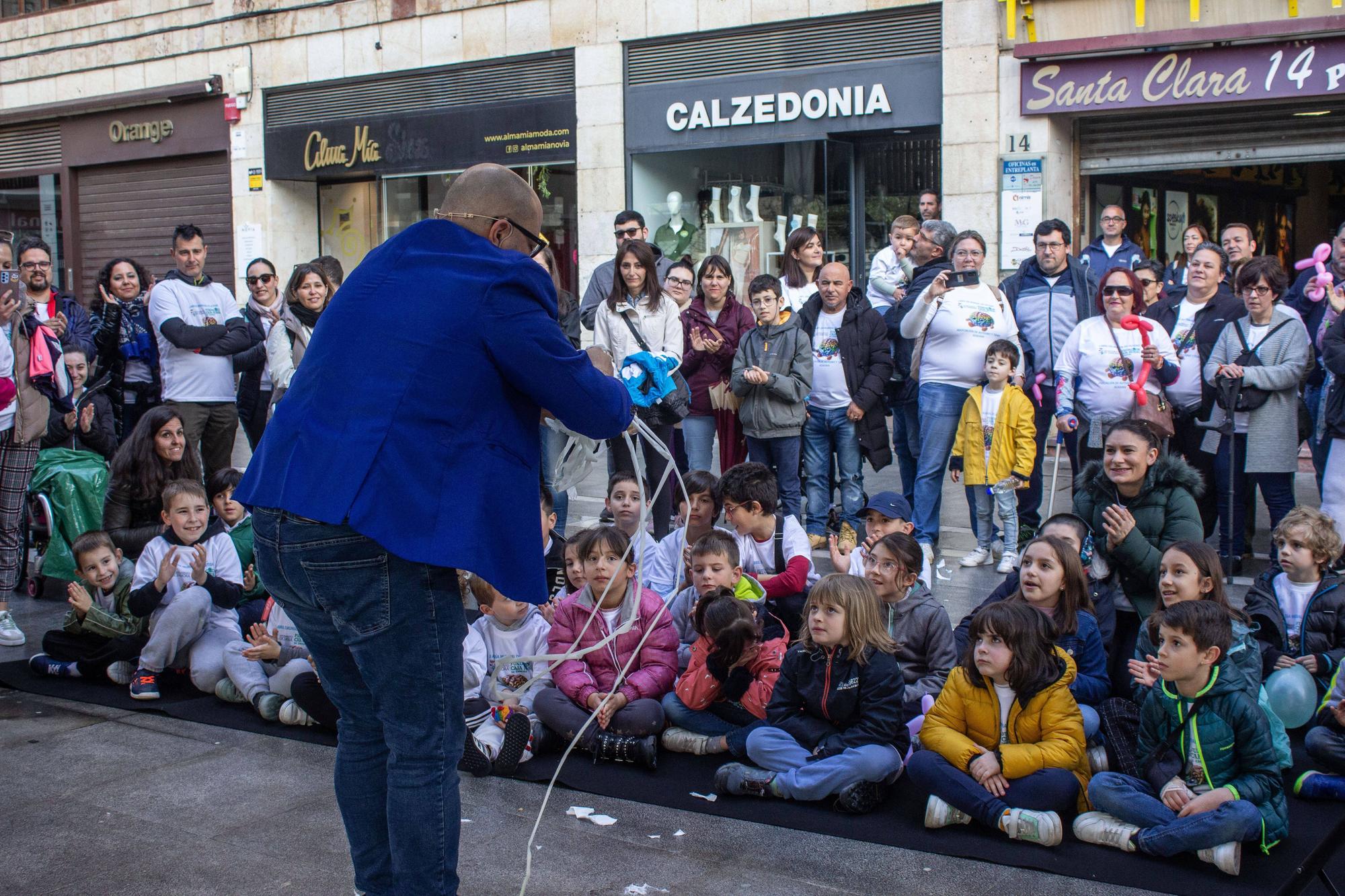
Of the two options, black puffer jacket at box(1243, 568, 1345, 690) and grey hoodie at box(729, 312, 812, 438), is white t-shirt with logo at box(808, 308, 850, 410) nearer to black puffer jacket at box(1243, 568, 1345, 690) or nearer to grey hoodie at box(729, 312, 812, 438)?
grey hoodie at box(729, 312, 812, 438)

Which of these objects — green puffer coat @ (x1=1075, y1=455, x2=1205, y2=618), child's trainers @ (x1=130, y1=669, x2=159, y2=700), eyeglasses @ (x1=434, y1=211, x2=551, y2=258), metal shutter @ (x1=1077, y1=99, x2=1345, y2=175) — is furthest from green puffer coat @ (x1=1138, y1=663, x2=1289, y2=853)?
metal shutter @ (x1=1077, y1=99, x2=1345, y2=175)

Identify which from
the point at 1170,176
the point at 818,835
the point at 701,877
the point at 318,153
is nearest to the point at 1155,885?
the point at 818,835

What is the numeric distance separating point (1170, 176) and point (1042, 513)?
4.53 meters

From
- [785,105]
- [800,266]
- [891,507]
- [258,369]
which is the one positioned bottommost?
[891,507]

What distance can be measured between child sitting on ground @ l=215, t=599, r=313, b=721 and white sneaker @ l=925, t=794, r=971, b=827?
2.65 meters

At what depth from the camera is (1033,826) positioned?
13.9ft

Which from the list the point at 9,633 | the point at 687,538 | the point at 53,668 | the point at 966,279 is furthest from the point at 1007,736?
the point at 9,633

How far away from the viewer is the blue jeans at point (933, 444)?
7.91m

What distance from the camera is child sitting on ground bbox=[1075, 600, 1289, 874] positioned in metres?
4.07

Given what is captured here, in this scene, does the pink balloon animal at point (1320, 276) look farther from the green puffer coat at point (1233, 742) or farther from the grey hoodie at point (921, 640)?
the green puffer coat at point (1233, 742)

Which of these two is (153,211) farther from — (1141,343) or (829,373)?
(1141,343)

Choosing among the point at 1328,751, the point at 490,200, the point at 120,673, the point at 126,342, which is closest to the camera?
the point at 490,200

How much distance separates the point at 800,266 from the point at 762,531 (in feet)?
10.6

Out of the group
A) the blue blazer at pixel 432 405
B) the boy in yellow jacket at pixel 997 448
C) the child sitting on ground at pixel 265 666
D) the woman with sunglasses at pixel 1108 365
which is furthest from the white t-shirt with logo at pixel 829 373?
the blue blazer at pixel 432 405
